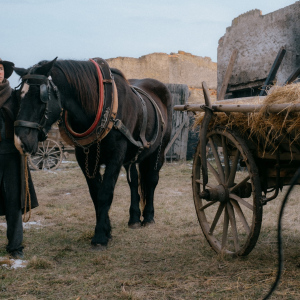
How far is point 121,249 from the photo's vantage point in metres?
3.61

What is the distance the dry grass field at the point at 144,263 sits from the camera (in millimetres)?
2529

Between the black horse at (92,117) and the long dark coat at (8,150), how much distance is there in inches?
9.5

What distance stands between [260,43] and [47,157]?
5.85 metres

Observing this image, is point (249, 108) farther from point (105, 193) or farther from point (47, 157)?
point (47, 157)

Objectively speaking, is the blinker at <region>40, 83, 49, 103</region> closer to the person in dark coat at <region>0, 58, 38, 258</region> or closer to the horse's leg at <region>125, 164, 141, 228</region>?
the person in dark coat at <region>0, 58, 38, 258</region>

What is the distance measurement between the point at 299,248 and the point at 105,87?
2.23m

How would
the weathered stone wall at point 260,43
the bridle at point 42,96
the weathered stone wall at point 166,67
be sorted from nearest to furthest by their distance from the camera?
1. the bridle at point 42,96
2. the weathered stone wall at point 260,43
3. the weathered stone wall at point 166,67

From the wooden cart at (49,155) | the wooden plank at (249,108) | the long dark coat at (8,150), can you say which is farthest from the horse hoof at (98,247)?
the wooden cart at (49,155)

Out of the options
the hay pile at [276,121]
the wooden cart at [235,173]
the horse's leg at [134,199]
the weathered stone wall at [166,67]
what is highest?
the weathered stone wall at [166,67]

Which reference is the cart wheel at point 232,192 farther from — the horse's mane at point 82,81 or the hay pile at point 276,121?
the horse's mane at point 82,81

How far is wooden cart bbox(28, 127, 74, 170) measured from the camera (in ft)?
32.7

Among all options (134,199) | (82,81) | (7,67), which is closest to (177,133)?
(134,199)

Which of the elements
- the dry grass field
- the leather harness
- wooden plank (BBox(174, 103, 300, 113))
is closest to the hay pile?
wooden plank (BBox(174, 103, 300, 113))

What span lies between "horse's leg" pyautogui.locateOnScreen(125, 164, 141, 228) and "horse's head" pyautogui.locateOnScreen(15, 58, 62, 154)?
166 cm
